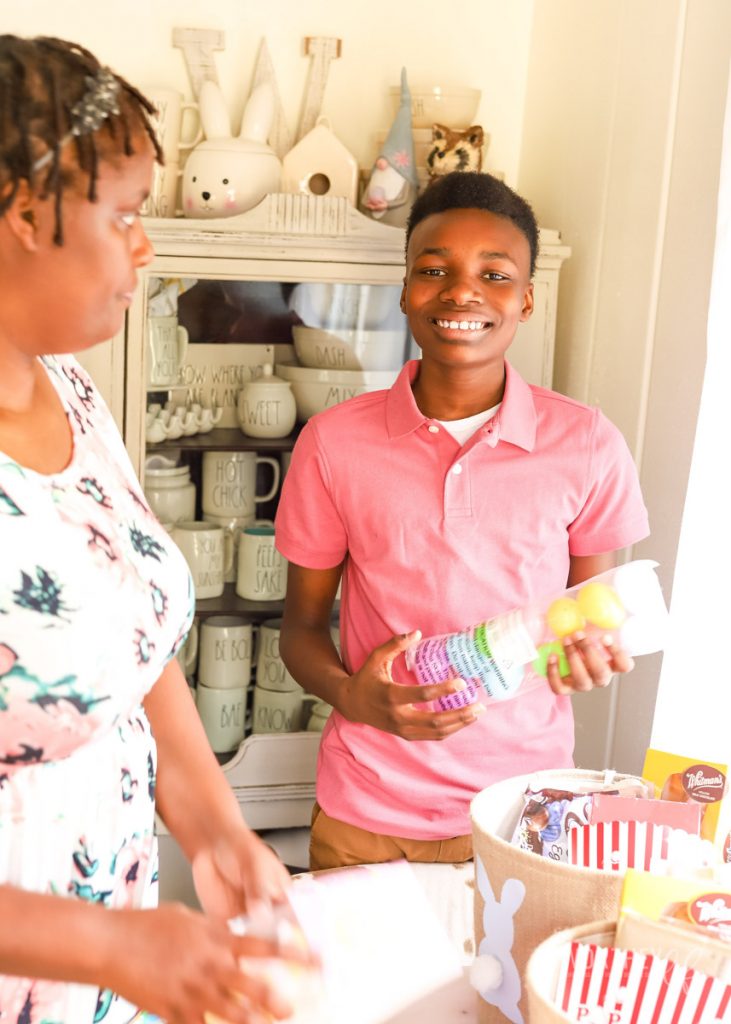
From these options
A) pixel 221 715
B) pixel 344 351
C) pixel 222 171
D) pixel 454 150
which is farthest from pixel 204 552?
pixel 454 150

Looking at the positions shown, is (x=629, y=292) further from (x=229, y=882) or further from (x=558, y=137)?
(x=229, y=882)

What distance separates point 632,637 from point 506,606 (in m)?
0.22

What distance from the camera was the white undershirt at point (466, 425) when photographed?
4.74ft

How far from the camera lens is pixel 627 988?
0.76m

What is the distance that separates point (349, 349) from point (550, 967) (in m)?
1.60

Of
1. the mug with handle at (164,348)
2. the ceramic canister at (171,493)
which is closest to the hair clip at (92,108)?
the mug with handle at (164,348)

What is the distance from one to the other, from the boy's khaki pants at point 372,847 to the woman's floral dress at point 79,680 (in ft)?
1.75

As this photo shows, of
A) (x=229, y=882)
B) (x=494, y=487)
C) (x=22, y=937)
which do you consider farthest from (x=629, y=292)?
(x=22, y=937)

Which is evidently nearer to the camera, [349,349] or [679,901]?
[679,901]

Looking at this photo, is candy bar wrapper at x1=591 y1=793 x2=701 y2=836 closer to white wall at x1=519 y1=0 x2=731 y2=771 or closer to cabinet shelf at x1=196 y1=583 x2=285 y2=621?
white wall at x1=519 y1=0 x2=731 y2=771

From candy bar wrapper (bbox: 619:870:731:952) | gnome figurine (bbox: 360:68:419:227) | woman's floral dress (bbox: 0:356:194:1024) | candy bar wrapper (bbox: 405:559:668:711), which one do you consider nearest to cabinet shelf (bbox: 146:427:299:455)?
gnome figurine (bbox: 360:68:419:227)

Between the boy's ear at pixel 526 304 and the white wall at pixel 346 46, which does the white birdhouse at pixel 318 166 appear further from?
the boy's ear at pixel 526 304

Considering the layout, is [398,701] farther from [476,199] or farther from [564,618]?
[476,199]

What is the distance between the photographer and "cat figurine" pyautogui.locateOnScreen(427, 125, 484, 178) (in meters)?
2.14
